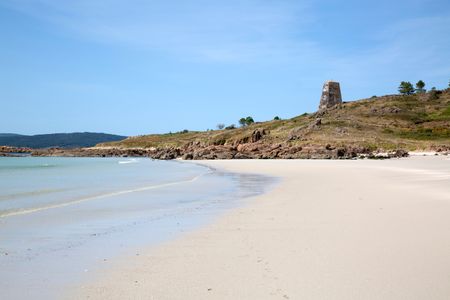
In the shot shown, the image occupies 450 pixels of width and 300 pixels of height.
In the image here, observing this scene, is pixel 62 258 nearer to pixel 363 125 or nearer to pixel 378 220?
pixel 378 220

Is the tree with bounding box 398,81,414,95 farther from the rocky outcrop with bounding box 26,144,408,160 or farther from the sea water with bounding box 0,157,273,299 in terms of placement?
the sea water with bounding box 0,157,273,299

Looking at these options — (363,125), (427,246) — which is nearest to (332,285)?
(427,246)

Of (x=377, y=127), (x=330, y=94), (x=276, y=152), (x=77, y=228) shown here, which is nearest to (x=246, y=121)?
(x=330, y=94)

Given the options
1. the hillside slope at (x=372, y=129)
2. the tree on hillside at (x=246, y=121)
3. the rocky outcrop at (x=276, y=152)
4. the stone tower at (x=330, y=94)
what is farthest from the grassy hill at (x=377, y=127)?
the tree on hillside at (x=246, y=121)

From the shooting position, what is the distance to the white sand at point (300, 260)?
4.31 m

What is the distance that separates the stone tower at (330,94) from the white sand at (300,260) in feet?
317

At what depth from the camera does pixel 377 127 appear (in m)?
71.4

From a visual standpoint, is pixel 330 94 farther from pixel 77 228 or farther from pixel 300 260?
pixel 300 260

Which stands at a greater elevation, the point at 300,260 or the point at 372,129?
the point at 372,129

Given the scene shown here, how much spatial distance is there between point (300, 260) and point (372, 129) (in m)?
68.8

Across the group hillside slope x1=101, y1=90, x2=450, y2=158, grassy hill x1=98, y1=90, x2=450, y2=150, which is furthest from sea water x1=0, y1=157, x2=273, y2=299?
grassy hill x1=98, y1=90, x2=450, y2=150

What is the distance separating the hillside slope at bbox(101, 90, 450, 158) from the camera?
2259 inches

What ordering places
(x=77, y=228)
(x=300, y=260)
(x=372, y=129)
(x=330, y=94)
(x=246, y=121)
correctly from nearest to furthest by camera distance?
(x=300, y=260) → (x=77, y=228) → (x=372, y=129) → (x=330, y=94) → (x=246, y=121)

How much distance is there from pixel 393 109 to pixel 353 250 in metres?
86.6
